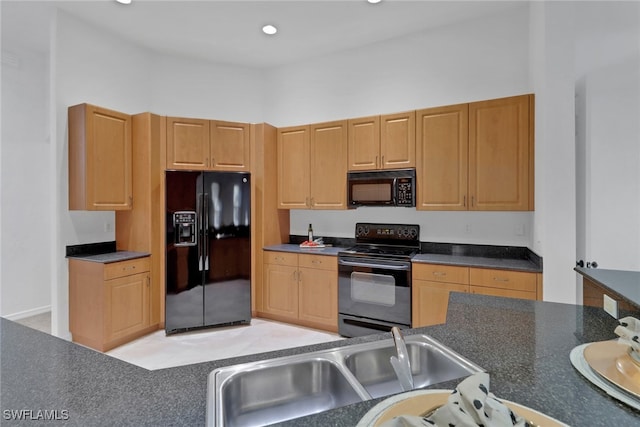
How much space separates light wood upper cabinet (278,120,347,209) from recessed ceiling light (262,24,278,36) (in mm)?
1069

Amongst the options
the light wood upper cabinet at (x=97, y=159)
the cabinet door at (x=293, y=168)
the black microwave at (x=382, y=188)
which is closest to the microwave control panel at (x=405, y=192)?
the black microwave at (x=382, y=188)

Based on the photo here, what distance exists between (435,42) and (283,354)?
370cm

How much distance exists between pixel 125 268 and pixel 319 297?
202 cm

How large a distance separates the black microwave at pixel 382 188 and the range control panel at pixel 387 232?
1.30ft

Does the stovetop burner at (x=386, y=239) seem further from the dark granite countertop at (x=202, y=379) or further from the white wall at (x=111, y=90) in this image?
the white wall at (x=111, y=90)

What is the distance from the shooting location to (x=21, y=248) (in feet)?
12.7

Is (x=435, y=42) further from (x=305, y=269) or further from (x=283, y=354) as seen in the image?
(x=283, y=354)

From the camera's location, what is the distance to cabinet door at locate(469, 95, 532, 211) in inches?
111

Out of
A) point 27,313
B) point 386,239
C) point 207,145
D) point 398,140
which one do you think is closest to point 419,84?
point 398,140

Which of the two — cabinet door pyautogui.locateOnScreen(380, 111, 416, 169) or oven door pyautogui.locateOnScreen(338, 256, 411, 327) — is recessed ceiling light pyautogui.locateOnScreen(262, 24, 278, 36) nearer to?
cabinet door pyautogui.locateOnScreen(380, 111, 416, 169)

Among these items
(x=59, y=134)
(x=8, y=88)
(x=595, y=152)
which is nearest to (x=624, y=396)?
(x=595, y=152)

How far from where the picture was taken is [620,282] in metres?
1.37

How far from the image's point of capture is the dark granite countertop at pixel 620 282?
119 centimetres

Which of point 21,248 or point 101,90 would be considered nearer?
point 101,90
